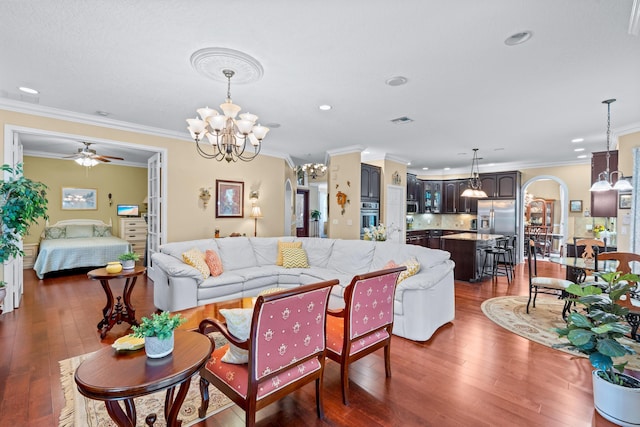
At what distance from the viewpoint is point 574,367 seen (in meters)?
2.85

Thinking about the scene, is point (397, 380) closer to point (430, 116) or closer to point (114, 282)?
point (430, 116)

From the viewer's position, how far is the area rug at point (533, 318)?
336 cm

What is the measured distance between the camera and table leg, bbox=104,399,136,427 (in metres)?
1.49

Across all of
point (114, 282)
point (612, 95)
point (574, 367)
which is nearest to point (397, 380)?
point (574, 367)

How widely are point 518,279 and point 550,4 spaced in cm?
599

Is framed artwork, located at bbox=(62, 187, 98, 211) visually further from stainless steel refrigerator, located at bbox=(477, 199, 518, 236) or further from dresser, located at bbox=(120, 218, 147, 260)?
stainless steel refrigerator, located at bbox=(477, 199, 518, 236)

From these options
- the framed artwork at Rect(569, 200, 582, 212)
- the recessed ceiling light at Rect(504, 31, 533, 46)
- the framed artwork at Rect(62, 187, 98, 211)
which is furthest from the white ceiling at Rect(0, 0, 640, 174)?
the framed artwork at Rect(62, 187, 98, 211)

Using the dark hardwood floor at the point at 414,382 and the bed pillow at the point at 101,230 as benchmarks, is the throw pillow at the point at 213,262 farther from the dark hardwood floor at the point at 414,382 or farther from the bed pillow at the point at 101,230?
the bed pillow at the point at 101,230

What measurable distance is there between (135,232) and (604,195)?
10439 mm

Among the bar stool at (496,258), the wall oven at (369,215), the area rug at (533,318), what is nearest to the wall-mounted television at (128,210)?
the wall oven at (369,215)

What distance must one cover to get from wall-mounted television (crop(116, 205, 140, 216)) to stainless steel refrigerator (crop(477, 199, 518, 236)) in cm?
995

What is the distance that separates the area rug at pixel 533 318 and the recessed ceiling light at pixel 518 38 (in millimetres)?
2865

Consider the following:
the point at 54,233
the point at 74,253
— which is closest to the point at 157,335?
the point at 74,253

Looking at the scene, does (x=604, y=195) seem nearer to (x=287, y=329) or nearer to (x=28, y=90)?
(x=287, y=329)
